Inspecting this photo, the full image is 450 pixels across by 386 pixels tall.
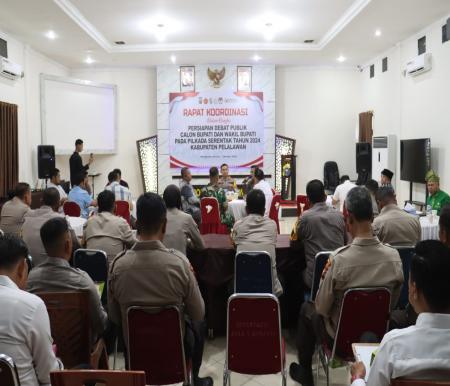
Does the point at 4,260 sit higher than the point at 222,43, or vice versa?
the point at 222,43

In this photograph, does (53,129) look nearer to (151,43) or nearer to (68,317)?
(151,43)

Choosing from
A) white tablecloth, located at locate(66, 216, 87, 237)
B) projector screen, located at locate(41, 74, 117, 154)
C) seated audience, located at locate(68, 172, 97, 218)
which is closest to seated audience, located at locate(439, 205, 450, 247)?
white tablecloth, located at locate(66, 216, 87, 237)

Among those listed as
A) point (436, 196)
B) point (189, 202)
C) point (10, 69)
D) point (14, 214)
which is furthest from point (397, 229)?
point (10, 69)

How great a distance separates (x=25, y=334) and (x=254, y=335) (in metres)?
1.17

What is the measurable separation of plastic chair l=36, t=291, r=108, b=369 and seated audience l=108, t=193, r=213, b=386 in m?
0.16

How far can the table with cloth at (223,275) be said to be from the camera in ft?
12.2

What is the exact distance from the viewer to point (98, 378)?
A: 143 cm

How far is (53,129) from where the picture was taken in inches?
387

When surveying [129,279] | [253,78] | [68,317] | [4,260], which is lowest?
[68,317]

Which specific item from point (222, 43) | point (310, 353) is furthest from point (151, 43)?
point (310, 353)

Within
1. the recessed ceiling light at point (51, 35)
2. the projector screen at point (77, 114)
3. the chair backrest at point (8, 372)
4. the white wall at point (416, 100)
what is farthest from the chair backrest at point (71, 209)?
the white wall at point (416, 100)

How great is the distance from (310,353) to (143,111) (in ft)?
30.6

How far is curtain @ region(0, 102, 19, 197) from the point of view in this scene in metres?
7.73

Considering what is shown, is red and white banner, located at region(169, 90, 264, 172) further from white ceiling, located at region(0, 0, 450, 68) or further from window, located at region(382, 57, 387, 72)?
window, located at region(382, 57, 387, 72)
